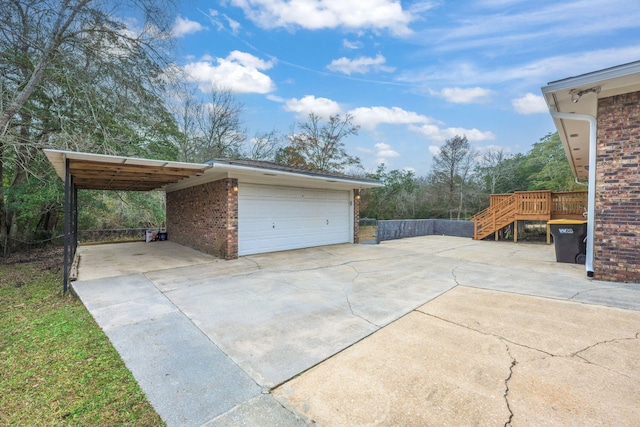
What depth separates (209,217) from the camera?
8.14m

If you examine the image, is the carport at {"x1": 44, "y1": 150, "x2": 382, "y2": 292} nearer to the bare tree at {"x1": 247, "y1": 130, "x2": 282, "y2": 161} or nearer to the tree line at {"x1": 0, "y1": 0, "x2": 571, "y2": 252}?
the tree line at {"x1": 0, "y1": 0, "x2": 571, "y2": 252}

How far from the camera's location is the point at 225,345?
2746 mm

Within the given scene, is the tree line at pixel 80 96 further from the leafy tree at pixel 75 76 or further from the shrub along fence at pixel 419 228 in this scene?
the shrub along fence at pixel 419 228

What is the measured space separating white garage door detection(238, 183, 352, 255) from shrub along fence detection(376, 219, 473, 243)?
234 centimetres

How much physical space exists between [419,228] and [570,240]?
7506mm

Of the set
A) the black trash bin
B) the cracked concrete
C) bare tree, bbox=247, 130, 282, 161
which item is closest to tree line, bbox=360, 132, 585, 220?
bare tree, bbox=247, 130, 282, 161

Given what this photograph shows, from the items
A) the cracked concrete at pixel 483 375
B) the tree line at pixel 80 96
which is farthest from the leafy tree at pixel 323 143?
the cracked concrete at pixel 483 375

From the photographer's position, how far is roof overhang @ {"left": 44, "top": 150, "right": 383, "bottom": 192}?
5012 millimetres

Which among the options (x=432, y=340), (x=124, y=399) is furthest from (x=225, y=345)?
(x=432, y=340)

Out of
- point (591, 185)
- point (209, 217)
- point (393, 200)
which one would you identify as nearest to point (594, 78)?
point (591, 185)

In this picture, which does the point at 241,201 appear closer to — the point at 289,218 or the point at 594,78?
the point at 289,218

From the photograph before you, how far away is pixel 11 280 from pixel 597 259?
11.9 metres

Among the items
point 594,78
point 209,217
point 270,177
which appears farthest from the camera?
point 209,217

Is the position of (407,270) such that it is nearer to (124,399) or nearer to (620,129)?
(620,129)
